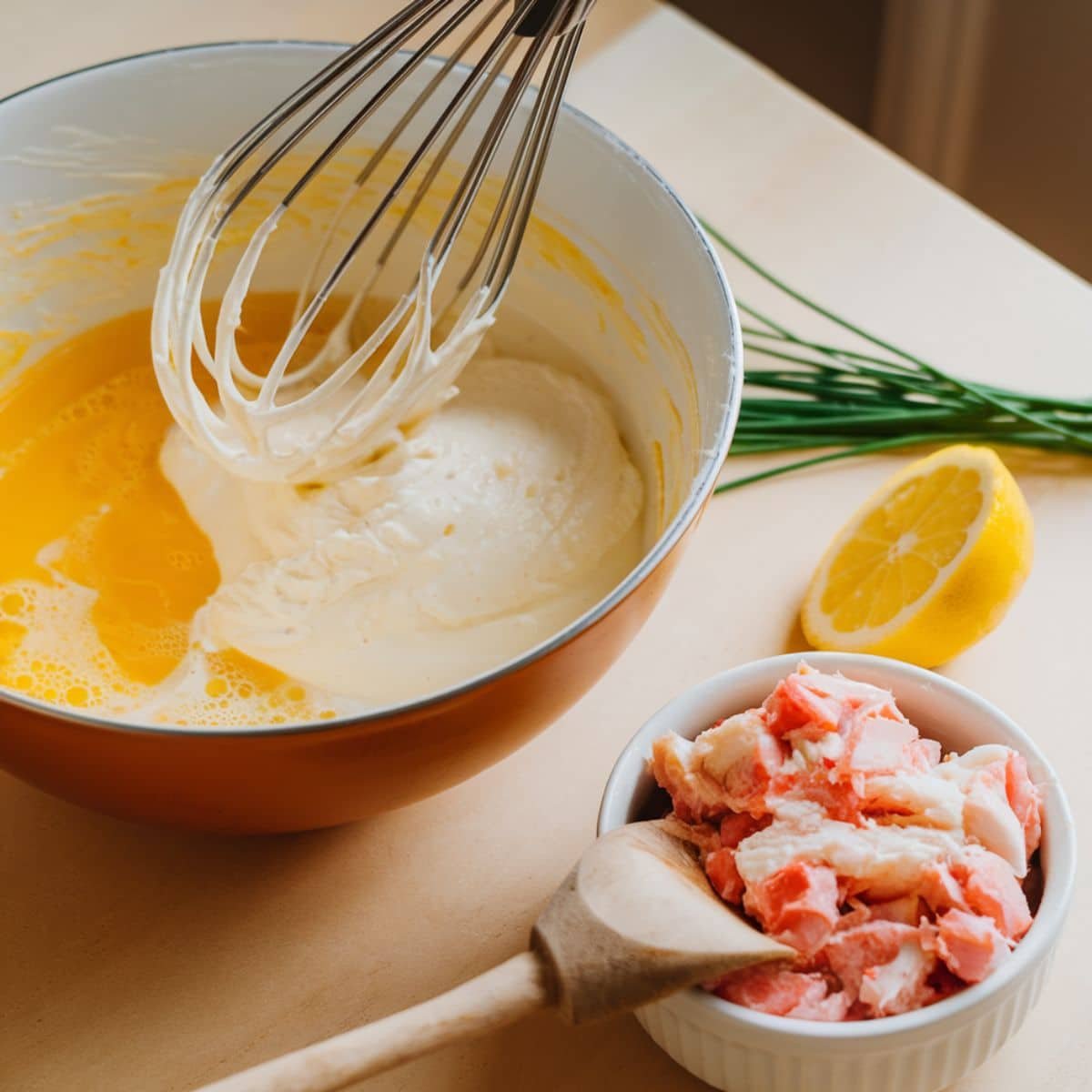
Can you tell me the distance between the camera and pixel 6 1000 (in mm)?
637

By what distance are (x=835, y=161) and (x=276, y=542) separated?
60 centimetres

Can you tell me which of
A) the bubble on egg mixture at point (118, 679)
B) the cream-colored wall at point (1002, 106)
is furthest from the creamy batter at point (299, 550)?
the cream-colored wall at point (1002, 106)

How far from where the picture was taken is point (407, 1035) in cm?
50

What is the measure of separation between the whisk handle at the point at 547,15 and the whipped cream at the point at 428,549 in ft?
0.89

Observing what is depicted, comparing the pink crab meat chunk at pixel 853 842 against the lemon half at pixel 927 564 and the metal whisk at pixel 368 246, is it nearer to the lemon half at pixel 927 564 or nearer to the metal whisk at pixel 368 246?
the lemon half at pixel 927 564

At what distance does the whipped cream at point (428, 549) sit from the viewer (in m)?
0.74

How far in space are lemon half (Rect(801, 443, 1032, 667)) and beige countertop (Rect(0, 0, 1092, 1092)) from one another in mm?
38

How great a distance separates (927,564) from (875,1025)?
0.30 metres

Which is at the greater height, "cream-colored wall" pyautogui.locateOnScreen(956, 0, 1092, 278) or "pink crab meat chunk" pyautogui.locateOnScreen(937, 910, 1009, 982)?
"cream-colored wall" pyautogui.locateOnScreen(956, 0, 1092, 278)

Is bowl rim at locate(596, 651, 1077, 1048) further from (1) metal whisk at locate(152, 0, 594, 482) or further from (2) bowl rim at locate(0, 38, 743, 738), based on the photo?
(1) metal whisk at locate(152, 0, 594, 482)

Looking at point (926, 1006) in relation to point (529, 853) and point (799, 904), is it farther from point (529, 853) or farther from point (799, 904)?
point (529, 853)

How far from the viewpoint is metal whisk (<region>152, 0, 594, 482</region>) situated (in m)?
0.67

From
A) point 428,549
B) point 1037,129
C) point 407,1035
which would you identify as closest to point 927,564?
point 428,549

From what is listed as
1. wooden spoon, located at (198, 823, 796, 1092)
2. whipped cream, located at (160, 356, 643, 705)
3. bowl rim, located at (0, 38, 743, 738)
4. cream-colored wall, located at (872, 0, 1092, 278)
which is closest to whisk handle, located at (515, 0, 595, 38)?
bowl rim, located at (0, 38, 743, 738)
